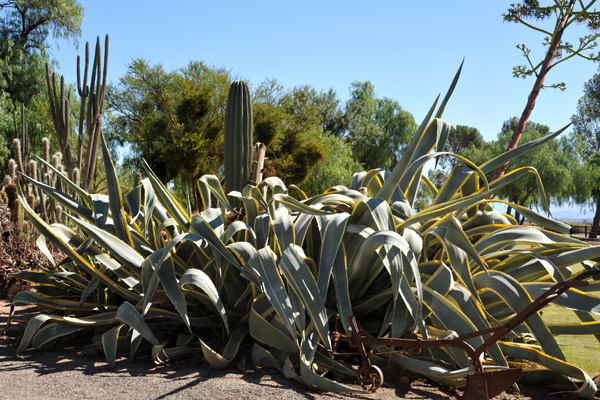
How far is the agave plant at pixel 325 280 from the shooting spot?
2.26 metres

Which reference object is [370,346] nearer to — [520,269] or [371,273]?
[371,273]

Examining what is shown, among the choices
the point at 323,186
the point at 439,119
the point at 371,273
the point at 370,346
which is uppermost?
the point at 323,186

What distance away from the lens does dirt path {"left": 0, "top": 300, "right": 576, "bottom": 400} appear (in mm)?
1974

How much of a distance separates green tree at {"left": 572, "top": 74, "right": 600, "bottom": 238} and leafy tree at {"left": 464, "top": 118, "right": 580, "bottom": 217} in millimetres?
705

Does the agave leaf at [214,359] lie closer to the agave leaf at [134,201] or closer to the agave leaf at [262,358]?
the agave leaf at [262,358]

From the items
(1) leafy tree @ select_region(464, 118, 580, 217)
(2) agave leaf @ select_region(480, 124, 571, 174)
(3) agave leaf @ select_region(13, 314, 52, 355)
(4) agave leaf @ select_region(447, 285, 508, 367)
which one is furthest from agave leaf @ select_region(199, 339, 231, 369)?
(1) leafy tree @ select_region(464, 118, 580, 217)

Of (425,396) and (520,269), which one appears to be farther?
(520,269)

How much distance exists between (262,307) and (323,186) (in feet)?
89.8

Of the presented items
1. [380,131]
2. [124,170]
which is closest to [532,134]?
[380,131]

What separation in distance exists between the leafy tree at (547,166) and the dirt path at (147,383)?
28029mm

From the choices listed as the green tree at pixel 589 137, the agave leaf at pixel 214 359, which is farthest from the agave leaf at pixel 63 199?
the green tree at pixel 589 137

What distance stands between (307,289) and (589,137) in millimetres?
47172

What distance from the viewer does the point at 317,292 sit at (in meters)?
2.20

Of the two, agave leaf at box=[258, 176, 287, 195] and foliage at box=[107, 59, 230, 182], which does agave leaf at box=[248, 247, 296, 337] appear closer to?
agave leaf at box=[258, 176, 287, 195]
